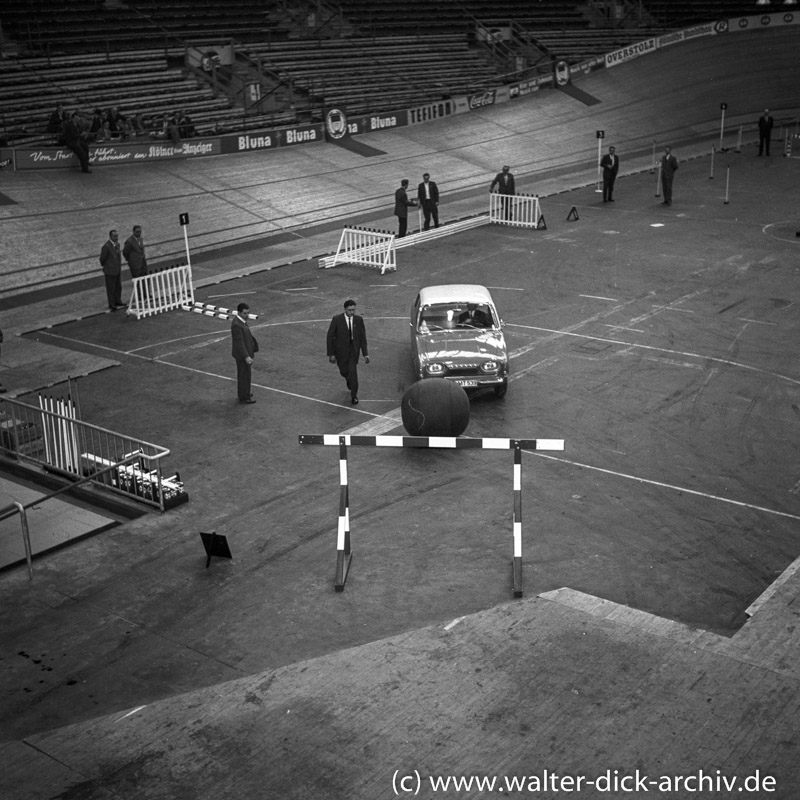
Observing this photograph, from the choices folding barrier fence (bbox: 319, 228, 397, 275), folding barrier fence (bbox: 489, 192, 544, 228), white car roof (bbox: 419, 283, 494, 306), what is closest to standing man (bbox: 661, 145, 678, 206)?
folding barrier fence (bbox: 489, 192, 544, 228)

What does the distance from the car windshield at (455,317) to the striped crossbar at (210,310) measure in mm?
4994

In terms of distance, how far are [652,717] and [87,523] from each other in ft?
26.8

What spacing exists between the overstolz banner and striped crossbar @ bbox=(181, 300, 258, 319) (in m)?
12.4

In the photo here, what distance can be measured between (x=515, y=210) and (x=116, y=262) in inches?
503

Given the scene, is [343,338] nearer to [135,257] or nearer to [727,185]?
[135,257]

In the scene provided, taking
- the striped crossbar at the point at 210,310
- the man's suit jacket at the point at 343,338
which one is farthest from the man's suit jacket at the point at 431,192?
the man's suit jacket at the point at 343,338

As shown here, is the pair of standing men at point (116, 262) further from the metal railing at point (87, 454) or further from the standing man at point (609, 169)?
the standing man at point (609, 169)

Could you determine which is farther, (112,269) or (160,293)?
(160,293)

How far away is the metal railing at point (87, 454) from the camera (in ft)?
50.4

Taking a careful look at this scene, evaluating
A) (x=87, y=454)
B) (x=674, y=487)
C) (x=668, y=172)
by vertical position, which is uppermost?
(x=668, y=172)

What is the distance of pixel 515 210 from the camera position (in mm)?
33250

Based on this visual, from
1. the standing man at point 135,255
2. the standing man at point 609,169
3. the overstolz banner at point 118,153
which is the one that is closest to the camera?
the standing man at point 135,255

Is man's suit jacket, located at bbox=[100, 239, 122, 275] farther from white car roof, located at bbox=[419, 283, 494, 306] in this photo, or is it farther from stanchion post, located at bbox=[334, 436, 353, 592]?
stanchion post, located at bbox=[334, 436, 353, 592]

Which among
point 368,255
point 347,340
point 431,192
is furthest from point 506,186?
point 347,340
